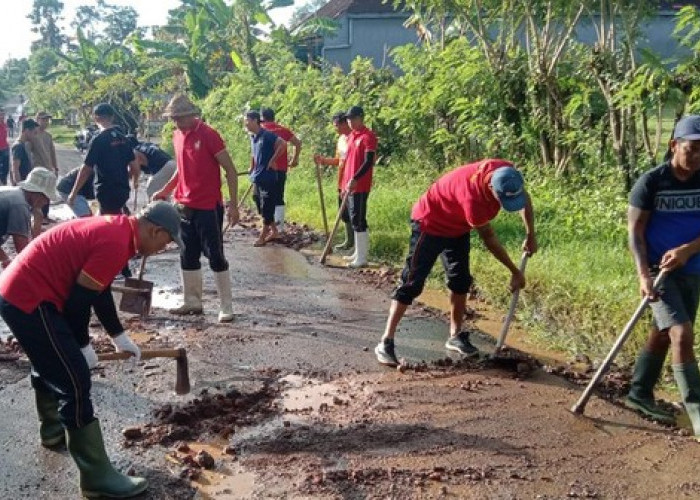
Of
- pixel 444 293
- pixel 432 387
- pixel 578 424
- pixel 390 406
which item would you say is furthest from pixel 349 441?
pixel 444 293

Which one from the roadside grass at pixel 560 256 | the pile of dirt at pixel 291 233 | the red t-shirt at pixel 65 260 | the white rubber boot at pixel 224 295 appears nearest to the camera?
the red t-shirt at pixel 65 260

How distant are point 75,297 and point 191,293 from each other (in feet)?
11.0

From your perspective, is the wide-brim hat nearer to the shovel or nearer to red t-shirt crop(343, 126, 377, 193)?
the shovel

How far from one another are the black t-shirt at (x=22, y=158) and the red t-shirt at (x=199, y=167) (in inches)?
267

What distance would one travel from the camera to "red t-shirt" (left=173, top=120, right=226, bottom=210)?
639 cm

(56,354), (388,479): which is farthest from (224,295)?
(388,479)

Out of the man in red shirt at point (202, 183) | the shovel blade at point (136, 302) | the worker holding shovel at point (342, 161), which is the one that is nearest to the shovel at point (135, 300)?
the shovel blade at point (136, 302)

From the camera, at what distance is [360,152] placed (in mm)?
8547

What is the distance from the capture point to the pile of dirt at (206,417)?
4.21m

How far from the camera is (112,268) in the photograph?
340 cm

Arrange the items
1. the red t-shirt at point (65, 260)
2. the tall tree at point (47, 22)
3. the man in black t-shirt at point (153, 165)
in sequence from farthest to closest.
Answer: the tall tree at point (47, 22) → the man in black t-shirt at point (153, 165) → the red t-shirt at point (65, 260)

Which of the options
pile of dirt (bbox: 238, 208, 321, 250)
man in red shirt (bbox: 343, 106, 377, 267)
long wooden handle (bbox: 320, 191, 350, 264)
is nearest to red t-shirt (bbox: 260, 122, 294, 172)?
pile of dirt (bbox: 238, 208, 321, 250)

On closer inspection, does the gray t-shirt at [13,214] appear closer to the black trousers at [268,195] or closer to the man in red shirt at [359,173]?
the man in red shirt at [359,173]

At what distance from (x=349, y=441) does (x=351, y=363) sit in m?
1.44
